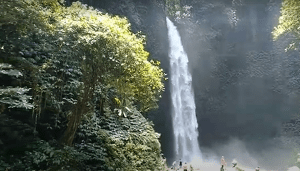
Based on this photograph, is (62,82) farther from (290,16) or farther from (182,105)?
(182,105)

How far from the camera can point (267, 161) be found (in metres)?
21.2

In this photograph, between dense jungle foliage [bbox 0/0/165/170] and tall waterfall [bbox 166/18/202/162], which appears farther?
tall waterfall [bbox 166/18/202/162]

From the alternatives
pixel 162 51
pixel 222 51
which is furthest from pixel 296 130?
pixel 162 51

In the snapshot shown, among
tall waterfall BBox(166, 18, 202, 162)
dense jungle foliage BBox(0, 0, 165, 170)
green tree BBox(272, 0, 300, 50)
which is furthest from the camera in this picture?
tall waterfall BBox(166, 18, 202, 162)

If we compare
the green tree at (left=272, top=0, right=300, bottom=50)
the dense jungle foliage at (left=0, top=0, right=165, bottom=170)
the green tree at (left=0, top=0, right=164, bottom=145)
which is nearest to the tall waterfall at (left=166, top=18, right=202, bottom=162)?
→ the green tree at (left=272, top=0, right=300, bottom=50)

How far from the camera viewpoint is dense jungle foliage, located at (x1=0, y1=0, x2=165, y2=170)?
4.69 m

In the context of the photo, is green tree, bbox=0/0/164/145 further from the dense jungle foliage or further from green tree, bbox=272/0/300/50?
green tree, bbox=272/0/300/50

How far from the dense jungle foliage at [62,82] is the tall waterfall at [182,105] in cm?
1505

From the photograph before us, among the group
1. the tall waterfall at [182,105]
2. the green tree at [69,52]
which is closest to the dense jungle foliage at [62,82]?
the green tree at [69,52]

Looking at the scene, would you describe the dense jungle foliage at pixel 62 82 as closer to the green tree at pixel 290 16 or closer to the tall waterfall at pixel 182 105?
the green tree at pixel 290 16

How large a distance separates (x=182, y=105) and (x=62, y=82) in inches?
697

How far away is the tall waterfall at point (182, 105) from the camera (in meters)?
21.5

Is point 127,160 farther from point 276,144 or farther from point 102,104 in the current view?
point 276,144

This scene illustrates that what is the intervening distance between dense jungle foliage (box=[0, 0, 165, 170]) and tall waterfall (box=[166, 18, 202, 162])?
15.1 metres
